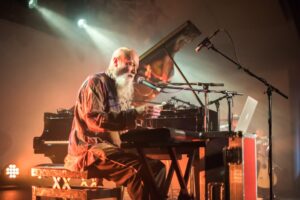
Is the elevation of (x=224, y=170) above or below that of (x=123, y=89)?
below

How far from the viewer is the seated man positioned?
2814 millimetres

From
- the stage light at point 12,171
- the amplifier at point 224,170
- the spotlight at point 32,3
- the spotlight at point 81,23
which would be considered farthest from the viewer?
the spotlight at point 81,23

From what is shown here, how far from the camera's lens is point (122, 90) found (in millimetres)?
3258

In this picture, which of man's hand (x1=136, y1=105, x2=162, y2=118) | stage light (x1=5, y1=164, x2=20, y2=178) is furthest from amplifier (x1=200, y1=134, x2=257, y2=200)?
stage light (x1=5, y1=164, x2=20, y2=178)

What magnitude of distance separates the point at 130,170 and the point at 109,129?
34 cm

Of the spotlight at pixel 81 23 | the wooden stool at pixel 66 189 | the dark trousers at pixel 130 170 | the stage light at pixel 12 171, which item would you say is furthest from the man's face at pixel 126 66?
the spotlight at pixel 81 23

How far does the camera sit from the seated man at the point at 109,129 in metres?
2.81

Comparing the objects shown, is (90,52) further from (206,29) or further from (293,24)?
(293,24)

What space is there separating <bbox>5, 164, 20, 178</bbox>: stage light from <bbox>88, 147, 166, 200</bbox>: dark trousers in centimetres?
455

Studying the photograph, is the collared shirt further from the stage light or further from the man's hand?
the stage light

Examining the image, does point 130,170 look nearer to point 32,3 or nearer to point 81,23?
point 32,3

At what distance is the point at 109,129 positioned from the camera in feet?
9.46

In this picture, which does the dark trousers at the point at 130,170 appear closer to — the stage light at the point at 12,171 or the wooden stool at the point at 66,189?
the wooden stool at the point at 66,189

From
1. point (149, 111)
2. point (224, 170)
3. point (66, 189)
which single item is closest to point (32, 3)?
point (66, 189)
